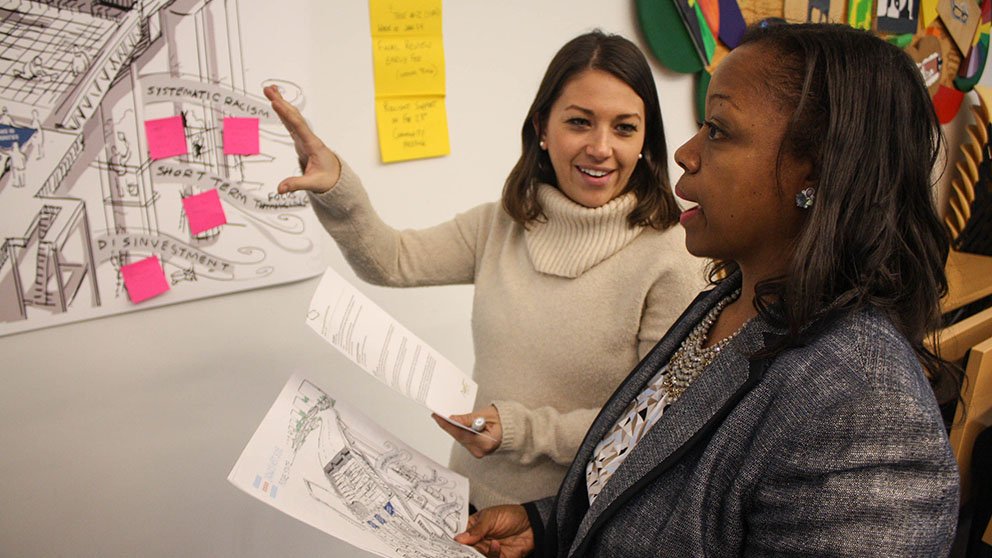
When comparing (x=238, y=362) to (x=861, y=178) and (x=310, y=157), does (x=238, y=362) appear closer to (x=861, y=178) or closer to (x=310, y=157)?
(x=310, y=157)

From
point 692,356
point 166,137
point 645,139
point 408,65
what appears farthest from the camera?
point 408,65

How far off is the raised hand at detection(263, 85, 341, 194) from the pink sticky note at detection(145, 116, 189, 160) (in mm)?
336

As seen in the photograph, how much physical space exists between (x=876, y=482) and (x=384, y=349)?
66 cm

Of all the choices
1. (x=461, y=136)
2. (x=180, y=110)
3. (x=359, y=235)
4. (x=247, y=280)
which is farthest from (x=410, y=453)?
(x=461, y=136)

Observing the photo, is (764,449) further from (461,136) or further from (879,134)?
(461,136)

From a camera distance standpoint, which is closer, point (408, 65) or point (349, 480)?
point (349, 480)

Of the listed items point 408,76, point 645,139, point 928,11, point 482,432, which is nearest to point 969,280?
point 928,11

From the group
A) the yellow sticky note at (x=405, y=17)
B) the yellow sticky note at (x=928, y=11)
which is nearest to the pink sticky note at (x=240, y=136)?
the yellow sticky note at (x=405, y=17)

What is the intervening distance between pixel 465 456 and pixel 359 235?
1.48 ft

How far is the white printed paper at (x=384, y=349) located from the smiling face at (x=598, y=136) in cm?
40

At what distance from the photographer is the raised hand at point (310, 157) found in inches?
44.8

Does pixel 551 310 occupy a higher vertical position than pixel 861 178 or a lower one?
lower

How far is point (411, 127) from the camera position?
1.75 m

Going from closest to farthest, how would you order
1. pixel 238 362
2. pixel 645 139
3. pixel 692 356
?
pixel 692 356, pixel 645 139, pixel 238 362
